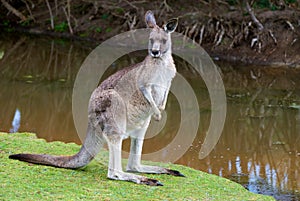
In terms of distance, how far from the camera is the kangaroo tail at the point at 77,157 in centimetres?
548

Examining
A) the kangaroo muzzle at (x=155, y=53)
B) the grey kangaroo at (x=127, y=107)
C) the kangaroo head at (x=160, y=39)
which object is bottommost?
the grey kangaroo at (x=127, y=107)

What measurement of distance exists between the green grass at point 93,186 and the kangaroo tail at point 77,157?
0.06 meters

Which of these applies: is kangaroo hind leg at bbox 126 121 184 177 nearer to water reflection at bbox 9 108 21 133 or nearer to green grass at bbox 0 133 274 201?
green grass at bbox 0 133 274 201

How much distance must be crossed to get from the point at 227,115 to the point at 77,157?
207 inches

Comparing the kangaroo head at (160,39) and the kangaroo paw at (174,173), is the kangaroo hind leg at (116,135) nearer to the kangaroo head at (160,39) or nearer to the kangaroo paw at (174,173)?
the kangaroo paw at (174,173)

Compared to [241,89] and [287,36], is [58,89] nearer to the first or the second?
[241,89]

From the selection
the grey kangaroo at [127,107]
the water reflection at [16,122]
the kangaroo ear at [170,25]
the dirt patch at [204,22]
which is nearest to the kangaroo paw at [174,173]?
the grey kangaroo at [127,107]

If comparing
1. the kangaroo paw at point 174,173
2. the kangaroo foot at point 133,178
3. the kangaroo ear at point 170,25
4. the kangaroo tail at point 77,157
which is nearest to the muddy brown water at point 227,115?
the kangaroo paw at point 174,173

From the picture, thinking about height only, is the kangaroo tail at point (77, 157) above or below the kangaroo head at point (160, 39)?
below

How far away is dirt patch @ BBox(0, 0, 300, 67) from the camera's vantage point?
14.9 meters

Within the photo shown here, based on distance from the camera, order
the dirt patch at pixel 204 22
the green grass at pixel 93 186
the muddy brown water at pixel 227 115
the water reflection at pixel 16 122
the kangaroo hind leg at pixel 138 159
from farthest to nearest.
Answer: the dirt patch at pixel 204 22 → the water reflection at pixel 16 122 → the muddy brown water at pixel 227 115 → the kangaroo hind leg at pixel 138 159 → the green grass at pixel 93 186

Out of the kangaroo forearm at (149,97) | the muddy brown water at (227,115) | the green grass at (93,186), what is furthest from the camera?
the muddy brown water at (227,115)

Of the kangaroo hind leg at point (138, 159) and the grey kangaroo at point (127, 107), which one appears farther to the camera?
the kangaroo hind leg at point (138, 159)

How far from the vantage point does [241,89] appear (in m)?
12.4
